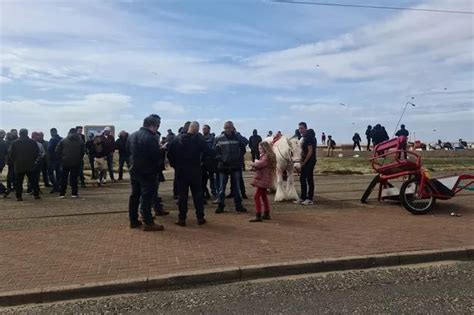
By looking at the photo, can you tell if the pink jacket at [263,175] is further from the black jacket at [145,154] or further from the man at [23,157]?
the man at [23,157]

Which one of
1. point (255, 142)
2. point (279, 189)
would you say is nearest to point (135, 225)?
point (279, 189)

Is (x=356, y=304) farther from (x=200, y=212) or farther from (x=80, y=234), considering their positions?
(x=80, y=234)

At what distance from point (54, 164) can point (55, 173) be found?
0.32 meters

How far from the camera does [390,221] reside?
9398 millimetres

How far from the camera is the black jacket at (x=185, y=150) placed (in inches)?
359

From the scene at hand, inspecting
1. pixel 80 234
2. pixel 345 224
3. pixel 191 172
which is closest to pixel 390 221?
pixel 345 224

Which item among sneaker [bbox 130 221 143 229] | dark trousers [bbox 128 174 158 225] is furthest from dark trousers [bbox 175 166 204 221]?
sneaker [bbox 130 221 143 229]

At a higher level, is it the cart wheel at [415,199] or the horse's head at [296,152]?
the horse's head at [296,152]

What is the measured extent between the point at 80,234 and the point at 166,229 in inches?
55.8

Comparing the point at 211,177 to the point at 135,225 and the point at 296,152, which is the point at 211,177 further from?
the point at 135,225

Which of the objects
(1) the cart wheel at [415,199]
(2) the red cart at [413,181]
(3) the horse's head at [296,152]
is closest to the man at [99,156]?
(3) the horse's head at [296,152]

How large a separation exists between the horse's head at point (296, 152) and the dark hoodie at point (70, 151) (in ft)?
17.6

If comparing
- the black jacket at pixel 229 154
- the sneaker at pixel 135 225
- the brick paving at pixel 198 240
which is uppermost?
the black jacket at pixel 229 154

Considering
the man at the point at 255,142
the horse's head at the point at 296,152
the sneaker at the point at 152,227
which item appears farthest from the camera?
the man at the point at 255,142
